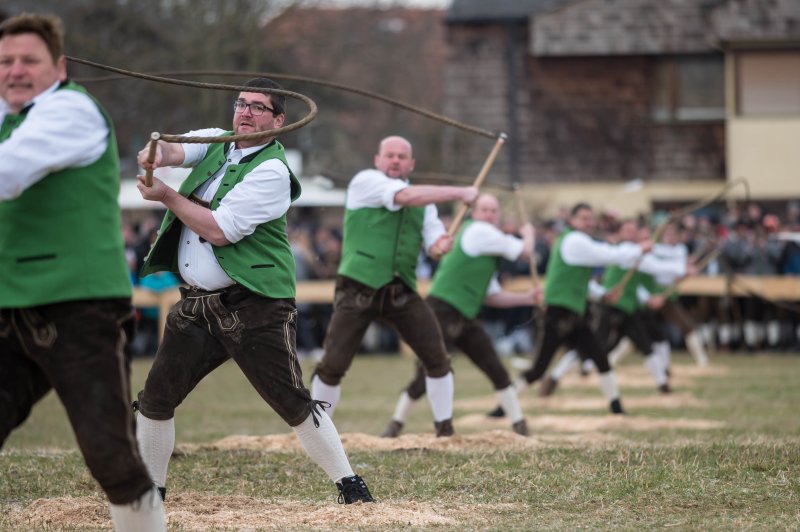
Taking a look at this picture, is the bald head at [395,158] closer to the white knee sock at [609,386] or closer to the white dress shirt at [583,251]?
the white dress shirt at [583,251]

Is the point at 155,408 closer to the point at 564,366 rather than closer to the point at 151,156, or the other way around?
the point at 151,156

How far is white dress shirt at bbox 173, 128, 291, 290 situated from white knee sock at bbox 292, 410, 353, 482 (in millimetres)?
838

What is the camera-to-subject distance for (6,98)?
573 cm

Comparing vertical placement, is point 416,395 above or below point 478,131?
below

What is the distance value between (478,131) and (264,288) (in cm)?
344

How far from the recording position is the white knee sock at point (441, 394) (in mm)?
10938

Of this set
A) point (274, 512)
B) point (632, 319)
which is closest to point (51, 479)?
point (274, 512)

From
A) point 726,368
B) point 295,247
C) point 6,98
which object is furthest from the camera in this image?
point 295,247

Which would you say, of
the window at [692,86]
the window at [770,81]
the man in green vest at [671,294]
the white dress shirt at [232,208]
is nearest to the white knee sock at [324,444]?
the white dress shirt at [232,208]

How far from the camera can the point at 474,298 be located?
41.0 feet

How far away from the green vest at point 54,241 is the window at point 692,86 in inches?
1077

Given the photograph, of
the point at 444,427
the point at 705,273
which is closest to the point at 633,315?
the point at 444,427

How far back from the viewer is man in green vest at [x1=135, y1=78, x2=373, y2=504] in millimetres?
7266

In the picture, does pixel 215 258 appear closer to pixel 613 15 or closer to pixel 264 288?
pixel 264 288
